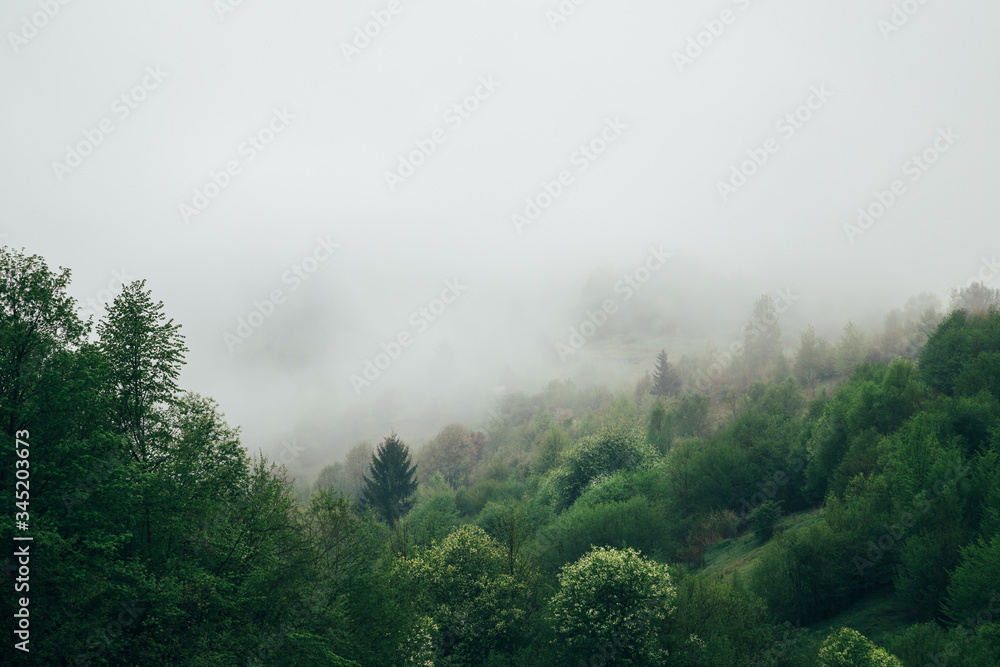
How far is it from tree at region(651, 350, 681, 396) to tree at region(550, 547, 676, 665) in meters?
161

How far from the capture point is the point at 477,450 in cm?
17888

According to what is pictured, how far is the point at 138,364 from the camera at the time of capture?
22.2m

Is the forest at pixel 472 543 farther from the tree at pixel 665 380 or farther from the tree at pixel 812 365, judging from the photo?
the tree at pixel 665 380

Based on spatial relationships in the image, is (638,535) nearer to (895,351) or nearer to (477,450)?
(477,450)

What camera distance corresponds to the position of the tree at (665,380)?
7515 inches

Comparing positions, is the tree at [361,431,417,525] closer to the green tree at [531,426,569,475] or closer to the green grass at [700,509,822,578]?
the green tree at [531,426,569,475]

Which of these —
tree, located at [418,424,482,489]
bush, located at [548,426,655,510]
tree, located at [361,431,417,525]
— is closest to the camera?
bush, located at [548,426,655,510]

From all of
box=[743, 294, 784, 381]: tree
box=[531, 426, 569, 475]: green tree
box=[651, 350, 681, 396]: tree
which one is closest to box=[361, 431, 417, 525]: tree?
box=[531, 426, 569, 475]: green tree

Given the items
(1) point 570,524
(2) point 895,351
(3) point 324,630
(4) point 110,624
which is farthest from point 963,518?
(2) point 895,351

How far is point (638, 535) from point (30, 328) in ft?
162

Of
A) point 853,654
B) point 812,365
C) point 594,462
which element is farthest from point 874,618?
point 812,365

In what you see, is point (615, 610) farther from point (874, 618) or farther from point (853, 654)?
point (874, 618)

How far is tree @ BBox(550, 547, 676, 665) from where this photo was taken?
32719 millimetres

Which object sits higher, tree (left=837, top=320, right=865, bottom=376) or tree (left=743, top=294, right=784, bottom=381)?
tree (left=743, top=294, right=784, bottom=381)
